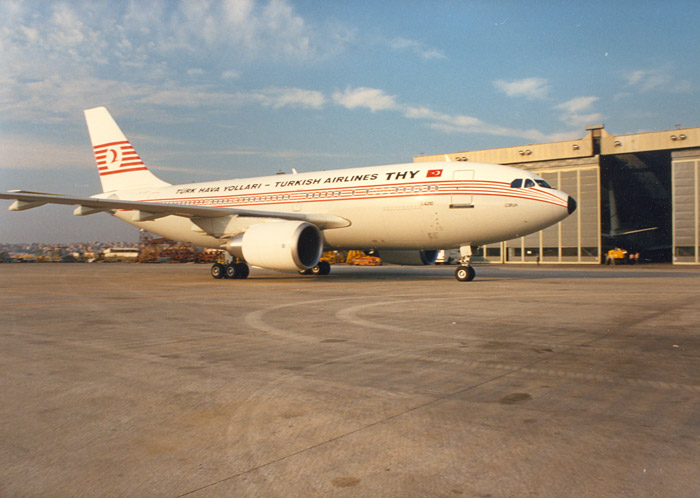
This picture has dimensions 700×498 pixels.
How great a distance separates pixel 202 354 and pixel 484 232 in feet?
40.1

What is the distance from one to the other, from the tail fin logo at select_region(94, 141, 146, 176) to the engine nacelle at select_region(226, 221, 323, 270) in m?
9.81

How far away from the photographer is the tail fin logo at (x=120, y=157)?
24438 millimetres

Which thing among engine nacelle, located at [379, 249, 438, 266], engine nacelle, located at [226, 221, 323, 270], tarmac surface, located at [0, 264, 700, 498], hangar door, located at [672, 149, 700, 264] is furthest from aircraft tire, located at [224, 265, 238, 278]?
hangar door, located at [672, 149, 700, 264]

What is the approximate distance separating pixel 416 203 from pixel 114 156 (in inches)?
605

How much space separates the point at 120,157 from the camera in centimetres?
2455

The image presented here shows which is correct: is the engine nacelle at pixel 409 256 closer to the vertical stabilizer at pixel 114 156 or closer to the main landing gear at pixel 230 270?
the main landing gear at pixel 230 270

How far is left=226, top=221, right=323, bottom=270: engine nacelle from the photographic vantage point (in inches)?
630

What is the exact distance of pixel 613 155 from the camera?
41031mm

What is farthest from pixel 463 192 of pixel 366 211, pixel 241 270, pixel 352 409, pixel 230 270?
pixel 352 409

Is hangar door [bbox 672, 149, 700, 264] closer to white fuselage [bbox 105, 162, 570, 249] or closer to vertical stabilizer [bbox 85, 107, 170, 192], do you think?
white fuselage [bbox 105, 162, 570, 249]

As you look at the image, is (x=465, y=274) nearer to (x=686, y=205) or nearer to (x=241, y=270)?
→ (x=241, y=270)

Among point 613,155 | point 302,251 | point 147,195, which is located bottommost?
point 302,251

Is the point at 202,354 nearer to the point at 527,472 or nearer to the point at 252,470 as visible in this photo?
the point at 252,470

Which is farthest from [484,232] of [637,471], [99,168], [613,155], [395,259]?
[613,155]
